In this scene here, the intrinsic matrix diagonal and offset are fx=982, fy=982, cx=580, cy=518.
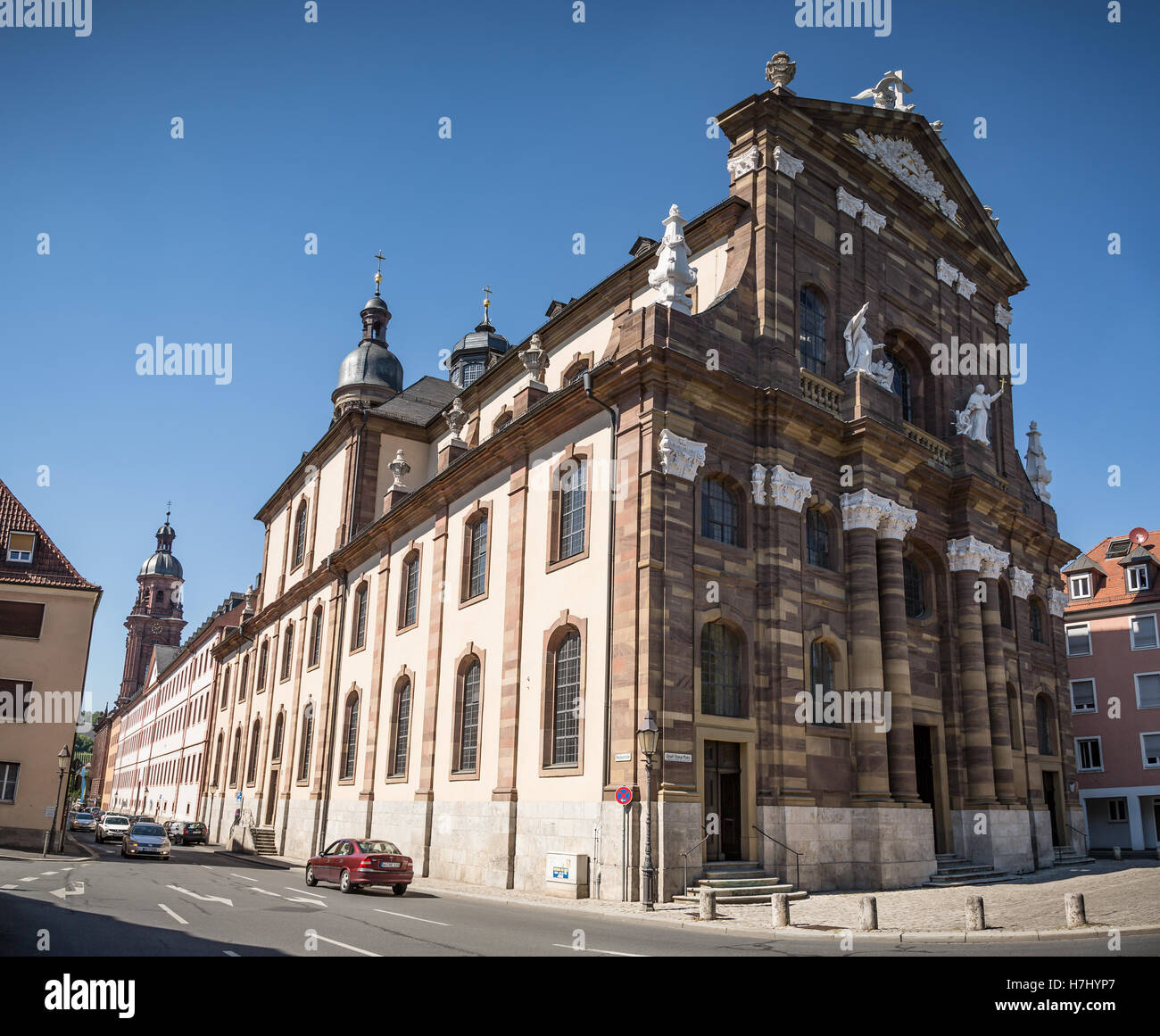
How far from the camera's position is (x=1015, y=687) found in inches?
1244

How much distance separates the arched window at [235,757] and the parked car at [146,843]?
55.6ft

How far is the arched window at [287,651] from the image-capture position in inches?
1818

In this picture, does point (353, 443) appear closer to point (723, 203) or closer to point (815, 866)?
point (723, 203)

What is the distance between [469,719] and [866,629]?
1126cm

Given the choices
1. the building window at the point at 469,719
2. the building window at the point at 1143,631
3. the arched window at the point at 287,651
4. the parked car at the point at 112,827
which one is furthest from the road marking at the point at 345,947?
the building window at the point at 1143,631

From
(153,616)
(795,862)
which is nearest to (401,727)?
(795,862)

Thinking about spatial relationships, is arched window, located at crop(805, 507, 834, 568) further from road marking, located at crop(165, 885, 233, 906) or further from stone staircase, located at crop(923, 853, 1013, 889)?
road marking, located at crop(165, 885, 233, 906)

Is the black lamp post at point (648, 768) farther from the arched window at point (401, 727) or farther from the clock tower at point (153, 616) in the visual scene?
the clock tower at point (153, 616)

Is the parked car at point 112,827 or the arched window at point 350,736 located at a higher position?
the arched window at point 350,736

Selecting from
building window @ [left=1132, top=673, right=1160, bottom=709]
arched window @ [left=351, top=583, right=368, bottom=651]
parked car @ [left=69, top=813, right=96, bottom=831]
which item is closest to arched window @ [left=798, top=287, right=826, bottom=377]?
arched window @ [left=351, top=583, right=368, bottom=651]

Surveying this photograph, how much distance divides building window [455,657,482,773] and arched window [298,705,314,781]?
47.2 ft

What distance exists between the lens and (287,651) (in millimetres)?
46719

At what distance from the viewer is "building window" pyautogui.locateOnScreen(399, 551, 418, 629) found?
1328 inches
